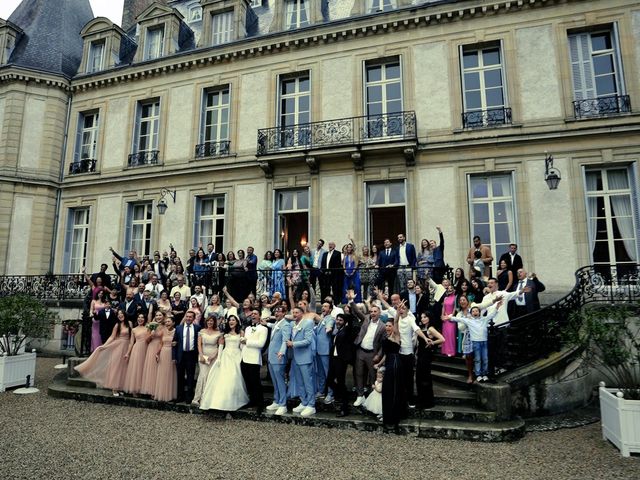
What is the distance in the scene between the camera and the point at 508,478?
4211 mm

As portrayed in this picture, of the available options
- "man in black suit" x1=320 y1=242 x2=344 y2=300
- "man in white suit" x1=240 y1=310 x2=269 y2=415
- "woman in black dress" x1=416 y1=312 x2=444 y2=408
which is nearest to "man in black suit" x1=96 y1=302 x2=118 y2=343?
"man in white suit" x1=240 y1=310 x2=269 y2=415

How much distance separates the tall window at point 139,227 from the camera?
569 inches

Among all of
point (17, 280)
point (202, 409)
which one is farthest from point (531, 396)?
point (17, 280)

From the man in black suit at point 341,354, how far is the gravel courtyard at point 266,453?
2.31 ft

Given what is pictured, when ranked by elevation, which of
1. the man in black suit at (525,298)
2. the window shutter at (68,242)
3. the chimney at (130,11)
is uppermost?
the chimney at (130,11)

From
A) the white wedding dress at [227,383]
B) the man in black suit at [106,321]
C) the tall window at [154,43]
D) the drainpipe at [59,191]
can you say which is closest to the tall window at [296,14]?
the tall window at [154,43]

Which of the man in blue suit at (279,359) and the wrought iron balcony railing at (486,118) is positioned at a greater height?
the wrought iron balcony railing at (486,118)

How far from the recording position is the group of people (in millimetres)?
6039

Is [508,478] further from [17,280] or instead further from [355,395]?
[17,280]

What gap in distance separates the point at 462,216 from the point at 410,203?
55.2 inches

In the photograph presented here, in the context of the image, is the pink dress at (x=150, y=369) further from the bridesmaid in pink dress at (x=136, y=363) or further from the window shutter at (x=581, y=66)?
the window shutter at (x=581, y=66)

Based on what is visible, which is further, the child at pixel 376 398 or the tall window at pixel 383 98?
the tall window at pixel 383 98

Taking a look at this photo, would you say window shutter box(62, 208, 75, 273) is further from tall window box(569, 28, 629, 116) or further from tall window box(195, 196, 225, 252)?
tall window box(569, 28, 629, 116)

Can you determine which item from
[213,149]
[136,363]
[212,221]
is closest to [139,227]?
[212,221]
